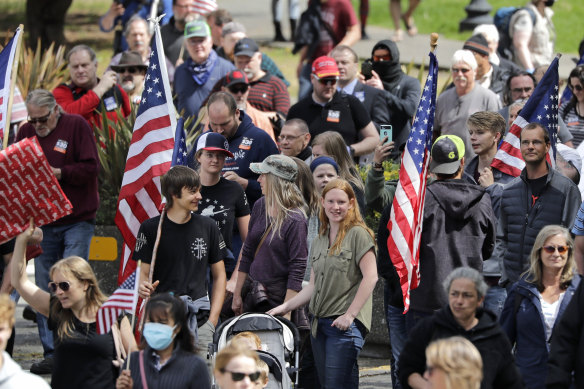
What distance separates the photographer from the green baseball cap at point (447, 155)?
855 cm

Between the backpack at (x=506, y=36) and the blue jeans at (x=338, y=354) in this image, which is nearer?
the blue jeans at (x=338, y=354)

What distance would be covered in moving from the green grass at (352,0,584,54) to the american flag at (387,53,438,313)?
1447 cm

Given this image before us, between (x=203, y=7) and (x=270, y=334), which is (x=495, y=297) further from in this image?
(x=203, y=7)

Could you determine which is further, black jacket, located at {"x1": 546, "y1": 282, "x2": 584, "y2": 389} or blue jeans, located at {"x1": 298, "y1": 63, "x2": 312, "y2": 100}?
blue jeans, located at {"x1": 298, "y1": 63, "x2": 312, "y2": 100}

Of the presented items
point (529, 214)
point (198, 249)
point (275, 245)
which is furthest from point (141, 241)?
point (529, 214)

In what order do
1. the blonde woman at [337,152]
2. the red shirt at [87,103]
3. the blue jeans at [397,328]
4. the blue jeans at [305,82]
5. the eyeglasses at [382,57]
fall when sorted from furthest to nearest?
1. the blue jeans at [305,82]
2. the eyeglasses at [382,57]
3. the red shirt at [87,103]
4. the blonde woman at [337,152]
5. the blue jeans at [397,328]

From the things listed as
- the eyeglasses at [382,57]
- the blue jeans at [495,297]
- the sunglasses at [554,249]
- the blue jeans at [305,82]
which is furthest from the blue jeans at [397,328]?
the blue jeans at [305,82]

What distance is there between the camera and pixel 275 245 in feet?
29.8

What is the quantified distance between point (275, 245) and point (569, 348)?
2.67 metres

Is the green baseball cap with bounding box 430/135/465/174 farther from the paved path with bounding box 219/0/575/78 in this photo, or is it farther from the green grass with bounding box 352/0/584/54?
the green grass with bounding box 352/0/584/54

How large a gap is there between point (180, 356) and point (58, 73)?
8965 millimetres

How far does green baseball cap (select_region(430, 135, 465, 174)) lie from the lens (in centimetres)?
855

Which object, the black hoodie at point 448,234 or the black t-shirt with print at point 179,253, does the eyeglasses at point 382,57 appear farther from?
the black t-shirt with print at point 179,253

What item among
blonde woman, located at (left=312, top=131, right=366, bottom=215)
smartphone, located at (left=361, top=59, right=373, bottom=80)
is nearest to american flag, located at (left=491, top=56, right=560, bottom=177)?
blonde woman, located at (left=312, top=131, right=366, bottom=215)
